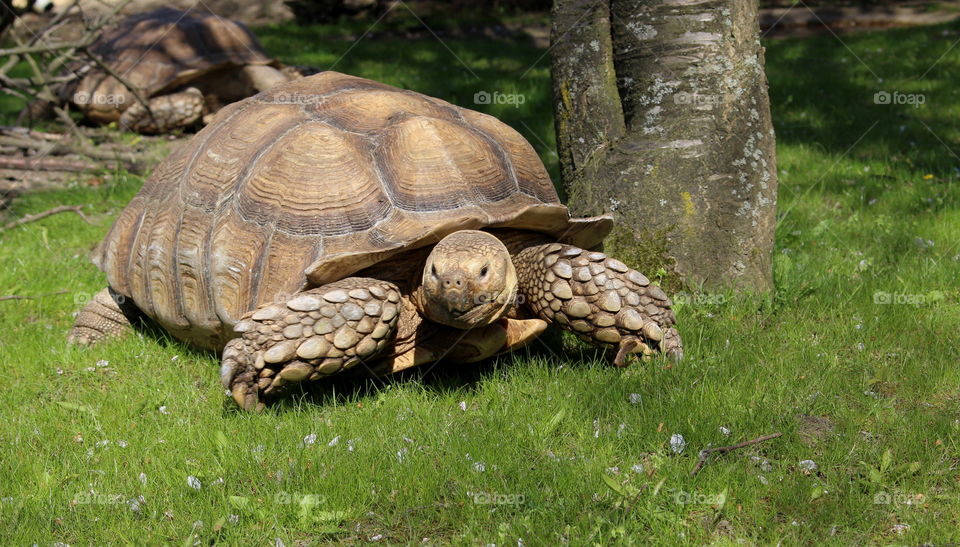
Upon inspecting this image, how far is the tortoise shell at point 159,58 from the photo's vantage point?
9.05 meters

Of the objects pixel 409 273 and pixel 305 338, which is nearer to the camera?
pixel 305 338

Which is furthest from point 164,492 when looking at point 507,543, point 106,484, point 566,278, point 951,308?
point 951,308

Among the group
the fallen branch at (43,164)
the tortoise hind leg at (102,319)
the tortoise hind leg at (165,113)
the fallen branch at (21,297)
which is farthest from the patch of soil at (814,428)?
the tortoise hind leg at (165,113)

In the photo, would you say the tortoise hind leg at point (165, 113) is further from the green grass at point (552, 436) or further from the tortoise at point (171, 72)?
the green grass at point (552, 436)

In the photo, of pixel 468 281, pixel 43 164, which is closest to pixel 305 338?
pixel 468 281

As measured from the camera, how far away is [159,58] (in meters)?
9.23

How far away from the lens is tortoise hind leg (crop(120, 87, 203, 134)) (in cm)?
885

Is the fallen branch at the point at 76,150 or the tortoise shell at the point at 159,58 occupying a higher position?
the tortoise shell at the point at 159,58

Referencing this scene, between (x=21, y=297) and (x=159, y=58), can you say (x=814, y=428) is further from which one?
(x=159, y=58)

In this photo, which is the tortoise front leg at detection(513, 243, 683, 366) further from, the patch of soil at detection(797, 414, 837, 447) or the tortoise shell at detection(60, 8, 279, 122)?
the tortoise shell at detection(60, 8, 279, 122)

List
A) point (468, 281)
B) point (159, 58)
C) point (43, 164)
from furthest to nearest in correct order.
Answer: point (159, 58) < point (43, 164) < point (468, 281)

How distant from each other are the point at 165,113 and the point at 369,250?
6.59 m

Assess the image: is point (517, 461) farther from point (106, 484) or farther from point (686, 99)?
point (686, 99)

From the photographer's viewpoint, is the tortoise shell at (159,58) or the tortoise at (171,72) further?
the tortoise shell at (159,58)
